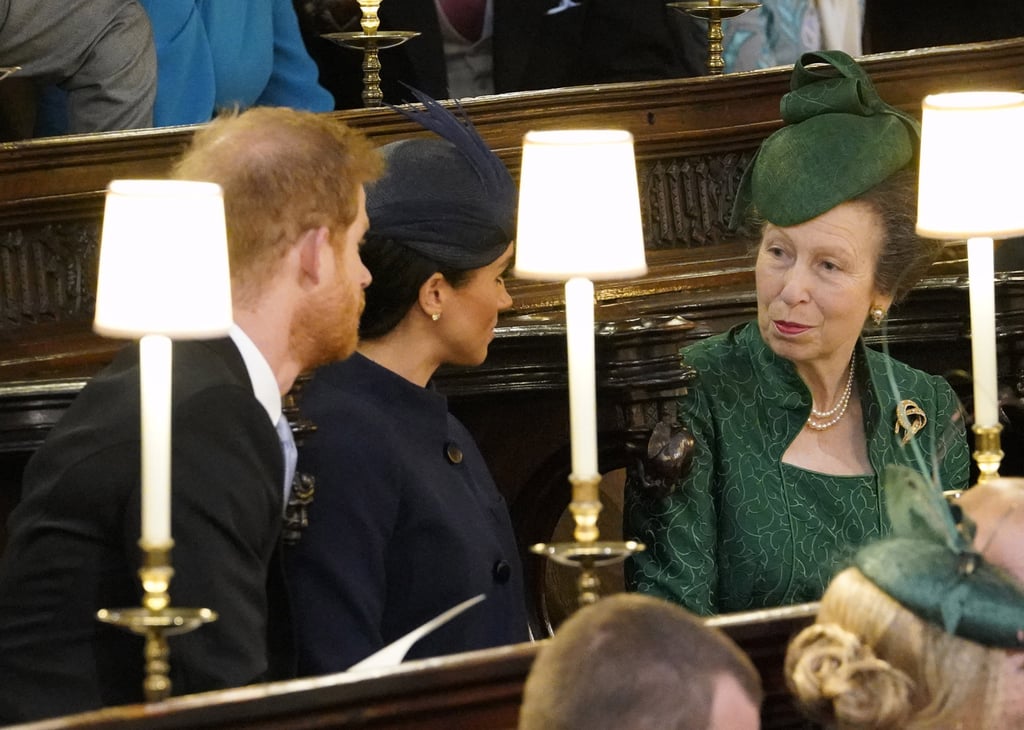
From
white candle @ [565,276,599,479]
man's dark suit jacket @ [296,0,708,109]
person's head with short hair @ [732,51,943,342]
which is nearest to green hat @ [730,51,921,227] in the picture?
person's head with short hair @ [732,51,943,342]

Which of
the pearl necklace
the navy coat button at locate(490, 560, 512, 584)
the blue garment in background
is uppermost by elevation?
the blue garment in background

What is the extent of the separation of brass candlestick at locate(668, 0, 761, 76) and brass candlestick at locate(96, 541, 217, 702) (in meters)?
3.08

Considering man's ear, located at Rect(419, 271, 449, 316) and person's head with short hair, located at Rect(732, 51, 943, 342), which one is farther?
person's head with short hair, located at Rect(732, 51, 943, 342)

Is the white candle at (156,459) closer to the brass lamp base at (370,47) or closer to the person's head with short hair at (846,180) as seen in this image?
the person's head with short hair at (846,180)

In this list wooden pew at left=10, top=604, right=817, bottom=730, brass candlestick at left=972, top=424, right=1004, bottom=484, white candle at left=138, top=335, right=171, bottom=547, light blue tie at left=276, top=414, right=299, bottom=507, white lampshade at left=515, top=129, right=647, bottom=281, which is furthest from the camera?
light blue tie at left=276, top=414, right=299, bottom=507

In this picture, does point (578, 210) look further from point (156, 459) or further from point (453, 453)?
point (453, 453)

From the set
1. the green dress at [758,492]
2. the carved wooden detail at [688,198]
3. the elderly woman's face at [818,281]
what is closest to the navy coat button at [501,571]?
the green dress at [758,492]

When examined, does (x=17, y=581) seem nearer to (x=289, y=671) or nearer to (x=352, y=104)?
(x=289, y=671)

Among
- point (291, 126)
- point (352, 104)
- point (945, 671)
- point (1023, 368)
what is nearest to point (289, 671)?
point (291, 126)

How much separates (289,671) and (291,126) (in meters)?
0.66

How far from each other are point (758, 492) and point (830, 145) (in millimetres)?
531

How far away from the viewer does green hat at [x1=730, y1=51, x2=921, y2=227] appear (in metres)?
2.84

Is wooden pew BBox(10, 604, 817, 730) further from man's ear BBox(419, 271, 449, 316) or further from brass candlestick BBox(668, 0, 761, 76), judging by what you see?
brass candlestick BBox(668, 0, 761, 76)

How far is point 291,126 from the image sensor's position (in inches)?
91.4
